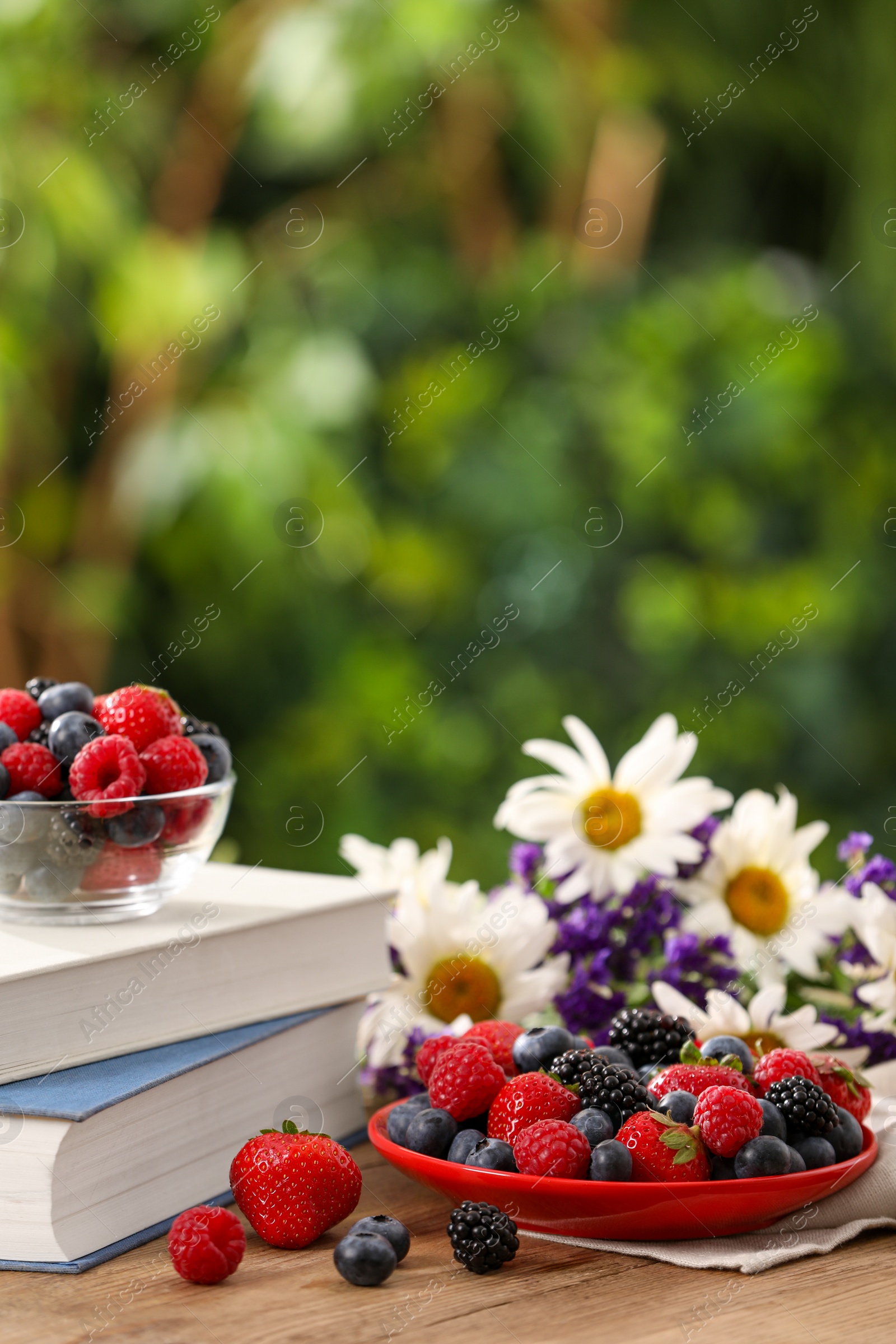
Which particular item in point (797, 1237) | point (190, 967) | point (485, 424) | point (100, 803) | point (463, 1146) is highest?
point (485, 424)

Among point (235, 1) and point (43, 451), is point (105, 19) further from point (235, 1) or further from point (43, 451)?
point (43, 451)

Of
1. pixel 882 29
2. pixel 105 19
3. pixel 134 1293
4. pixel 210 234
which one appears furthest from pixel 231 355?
pixel 134 1293

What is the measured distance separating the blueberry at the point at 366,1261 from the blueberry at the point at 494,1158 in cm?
7

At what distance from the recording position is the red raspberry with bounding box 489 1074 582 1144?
73 centimetres

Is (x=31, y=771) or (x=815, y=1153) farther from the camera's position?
(x=31, y=771)

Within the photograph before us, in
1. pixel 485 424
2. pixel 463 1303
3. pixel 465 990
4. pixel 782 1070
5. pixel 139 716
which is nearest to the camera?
pixel 463 1303

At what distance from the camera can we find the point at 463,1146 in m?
0.74

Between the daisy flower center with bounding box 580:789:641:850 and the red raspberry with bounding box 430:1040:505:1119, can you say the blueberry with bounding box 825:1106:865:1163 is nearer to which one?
the red raspberry with bounding box 430:1040:505:1119

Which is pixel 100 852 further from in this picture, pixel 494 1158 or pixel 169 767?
pixel 494 1158

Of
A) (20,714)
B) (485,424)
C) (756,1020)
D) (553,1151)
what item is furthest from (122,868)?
(485,424)

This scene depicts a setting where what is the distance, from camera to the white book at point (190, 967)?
760 millimetres

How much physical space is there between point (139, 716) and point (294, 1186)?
318 mm

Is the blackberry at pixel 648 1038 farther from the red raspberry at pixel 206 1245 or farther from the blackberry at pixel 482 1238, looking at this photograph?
the red raspberry at pixel 206 1245

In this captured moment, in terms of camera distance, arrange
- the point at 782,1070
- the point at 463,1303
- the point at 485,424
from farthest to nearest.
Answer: the point at 485,424
the point at 782,1070
the point at 463,1303
